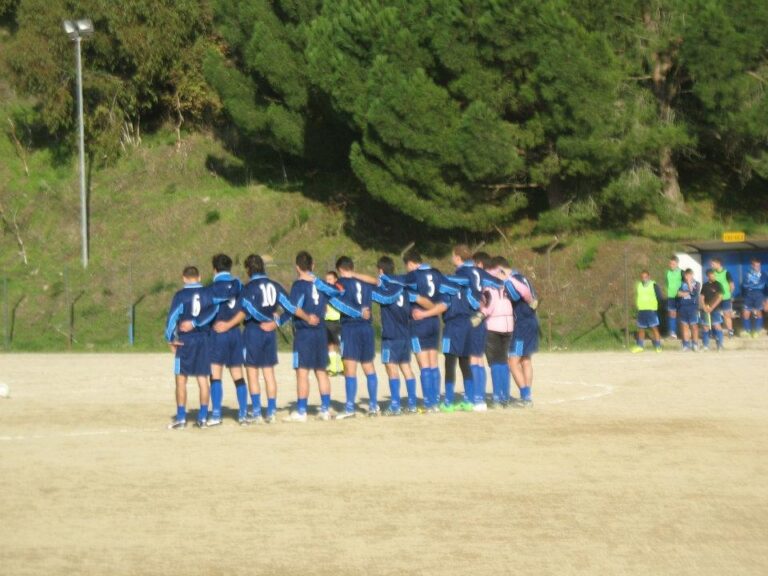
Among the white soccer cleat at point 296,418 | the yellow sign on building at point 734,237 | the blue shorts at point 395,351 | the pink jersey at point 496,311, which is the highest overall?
the yellow sign on building at point 734,237

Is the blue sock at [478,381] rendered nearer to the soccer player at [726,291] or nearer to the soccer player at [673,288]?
the soccer player at [673,288]

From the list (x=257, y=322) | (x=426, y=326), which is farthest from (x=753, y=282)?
(x=257, y=322)

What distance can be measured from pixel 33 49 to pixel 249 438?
1274 inches

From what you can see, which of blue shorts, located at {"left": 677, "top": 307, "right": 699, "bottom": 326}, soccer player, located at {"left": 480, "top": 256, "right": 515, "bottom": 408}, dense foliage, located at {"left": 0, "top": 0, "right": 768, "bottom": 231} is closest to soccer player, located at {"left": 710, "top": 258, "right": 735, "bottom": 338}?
blue shorts, located at {"left": 677, "top": 307, "right": 699, "bottom": 326}

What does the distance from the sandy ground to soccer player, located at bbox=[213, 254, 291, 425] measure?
66 centimetres

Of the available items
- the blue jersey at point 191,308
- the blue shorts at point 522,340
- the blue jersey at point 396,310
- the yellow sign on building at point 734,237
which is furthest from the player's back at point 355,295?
the yellow sign on building at point 734,237

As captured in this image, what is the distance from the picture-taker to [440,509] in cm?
1065

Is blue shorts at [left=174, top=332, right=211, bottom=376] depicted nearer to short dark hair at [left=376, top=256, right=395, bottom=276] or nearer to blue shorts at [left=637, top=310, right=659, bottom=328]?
short dark hair at [left=376, top=256, right=395, bottom=276]

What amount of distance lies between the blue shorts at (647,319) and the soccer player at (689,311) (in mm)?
548

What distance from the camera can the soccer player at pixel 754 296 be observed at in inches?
1196

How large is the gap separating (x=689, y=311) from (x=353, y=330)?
1419cm

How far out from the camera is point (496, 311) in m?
17.6

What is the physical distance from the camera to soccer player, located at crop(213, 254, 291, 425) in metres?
16.2

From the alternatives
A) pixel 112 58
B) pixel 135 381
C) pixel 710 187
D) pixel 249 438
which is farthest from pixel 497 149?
pixel 249 438
